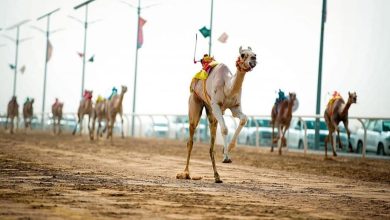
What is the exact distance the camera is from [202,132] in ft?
138

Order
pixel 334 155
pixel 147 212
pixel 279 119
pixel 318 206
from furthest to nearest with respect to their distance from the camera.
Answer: pixel 279 119 → pixel 334 155 → pixel 318 206 → pixel 147 212

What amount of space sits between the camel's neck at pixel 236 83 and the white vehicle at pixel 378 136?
13.1 m

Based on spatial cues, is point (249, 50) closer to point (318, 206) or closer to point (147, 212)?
point (318, 206)

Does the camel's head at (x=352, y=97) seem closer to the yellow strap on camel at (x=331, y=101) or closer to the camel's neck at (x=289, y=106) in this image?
the yellow strap on camel at (x=331, y=101)

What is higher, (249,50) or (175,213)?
(249,50)

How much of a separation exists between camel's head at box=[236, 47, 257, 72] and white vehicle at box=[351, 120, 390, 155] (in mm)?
13075

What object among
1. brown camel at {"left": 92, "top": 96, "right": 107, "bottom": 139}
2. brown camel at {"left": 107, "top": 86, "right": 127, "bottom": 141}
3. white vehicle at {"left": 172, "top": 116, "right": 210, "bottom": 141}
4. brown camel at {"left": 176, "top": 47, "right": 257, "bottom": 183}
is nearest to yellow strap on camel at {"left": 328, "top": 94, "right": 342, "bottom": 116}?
brown camel at {"left": 107, "top": 86, "right": 127, "bottom": 141}

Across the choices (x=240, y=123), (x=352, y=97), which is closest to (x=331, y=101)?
(x=352, y=97)

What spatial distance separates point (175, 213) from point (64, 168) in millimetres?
7350

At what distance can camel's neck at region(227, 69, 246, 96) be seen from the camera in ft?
43.6

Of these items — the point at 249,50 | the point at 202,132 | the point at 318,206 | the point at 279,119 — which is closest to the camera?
the point at 318,206

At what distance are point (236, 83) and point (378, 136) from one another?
13.5 meters

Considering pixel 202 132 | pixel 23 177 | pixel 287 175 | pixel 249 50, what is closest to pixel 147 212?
pixel 23 177

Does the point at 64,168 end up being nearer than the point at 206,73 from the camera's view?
No
